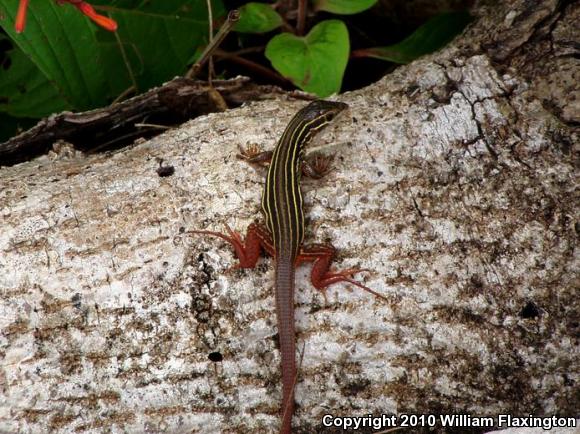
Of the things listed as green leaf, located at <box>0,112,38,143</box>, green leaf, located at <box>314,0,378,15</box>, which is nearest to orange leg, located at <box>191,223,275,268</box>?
green leaf, located at <box>314,0,378,15</box>

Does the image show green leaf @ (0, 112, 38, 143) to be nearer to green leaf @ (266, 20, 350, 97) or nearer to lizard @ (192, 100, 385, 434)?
green leaf @ (266, 20, 350, 97)

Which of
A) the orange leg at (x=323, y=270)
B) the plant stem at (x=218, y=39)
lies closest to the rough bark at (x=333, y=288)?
the orange leg at (x=323, y=270)

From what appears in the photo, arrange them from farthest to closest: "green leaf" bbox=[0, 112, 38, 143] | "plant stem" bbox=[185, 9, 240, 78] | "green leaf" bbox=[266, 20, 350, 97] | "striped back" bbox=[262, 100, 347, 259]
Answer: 1. "green leaf" bbox=[0, 112, 38, 143]
2. "green leaf" bbox=[266, 20, 350, 97]
3. "plant stem" bbox=[185, 9, 240, 78]
4. "striped back" bbox=[262, 100, 347, 259]

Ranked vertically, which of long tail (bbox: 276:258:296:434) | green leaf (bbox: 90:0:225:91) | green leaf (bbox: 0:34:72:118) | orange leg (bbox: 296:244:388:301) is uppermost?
green leaf (bbox: 90:0:225:91)

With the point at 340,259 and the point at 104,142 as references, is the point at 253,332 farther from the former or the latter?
the point at 104,142

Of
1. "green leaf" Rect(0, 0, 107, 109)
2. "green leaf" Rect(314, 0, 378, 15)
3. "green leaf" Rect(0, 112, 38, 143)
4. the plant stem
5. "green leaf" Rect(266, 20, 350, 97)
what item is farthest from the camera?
"green leaf" Rect(0, 112, 38, 143)

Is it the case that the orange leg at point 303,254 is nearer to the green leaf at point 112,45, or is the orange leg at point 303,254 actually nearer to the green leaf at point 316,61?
the green leaf at point 316,61

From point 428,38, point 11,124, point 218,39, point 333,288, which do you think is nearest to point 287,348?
point 333,288
